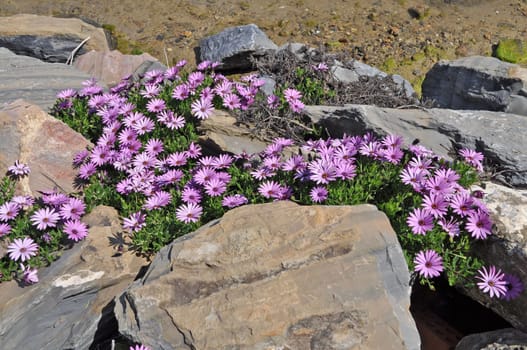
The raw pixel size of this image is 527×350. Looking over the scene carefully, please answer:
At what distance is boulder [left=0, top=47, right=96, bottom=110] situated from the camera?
17.9 feet

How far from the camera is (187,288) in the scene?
3.00 meters

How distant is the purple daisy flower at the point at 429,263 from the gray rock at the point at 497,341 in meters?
0.52

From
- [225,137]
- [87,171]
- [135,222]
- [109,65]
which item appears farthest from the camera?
[109,65]

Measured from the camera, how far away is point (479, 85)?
212 inches

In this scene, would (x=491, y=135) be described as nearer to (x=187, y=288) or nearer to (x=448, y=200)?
(x=448, y=200)

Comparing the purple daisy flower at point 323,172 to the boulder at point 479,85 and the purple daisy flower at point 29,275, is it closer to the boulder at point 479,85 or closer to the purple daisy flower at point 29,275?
the purple daisy flower at point 29,275

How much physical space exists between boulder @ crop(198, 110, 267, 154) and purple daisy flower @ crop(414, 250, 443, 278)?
1.66 meters

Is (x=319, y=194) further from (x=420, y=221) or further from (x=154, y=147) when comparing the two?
(x=154, y=147)

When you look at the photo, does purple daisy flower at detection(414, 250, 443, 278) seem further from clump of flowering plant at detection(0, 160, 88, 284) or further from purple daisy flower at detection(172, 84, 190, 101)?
purple daisy flower at detection(172, 84, 190, 101)

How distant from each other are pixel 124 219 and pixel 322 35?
4590 mm

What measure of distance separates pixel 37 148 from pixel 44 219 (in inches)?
31.6

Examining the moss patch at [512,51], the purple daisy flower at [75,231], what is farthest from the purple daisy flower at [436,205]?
the moss patch at [512,51]

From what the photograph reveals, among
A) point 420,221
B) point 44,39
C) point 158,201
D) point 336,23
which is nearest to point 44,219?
point 158,201

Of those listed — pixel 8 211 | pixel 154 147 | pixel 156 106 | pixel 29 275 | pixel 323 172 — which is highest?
pixel 323 172
